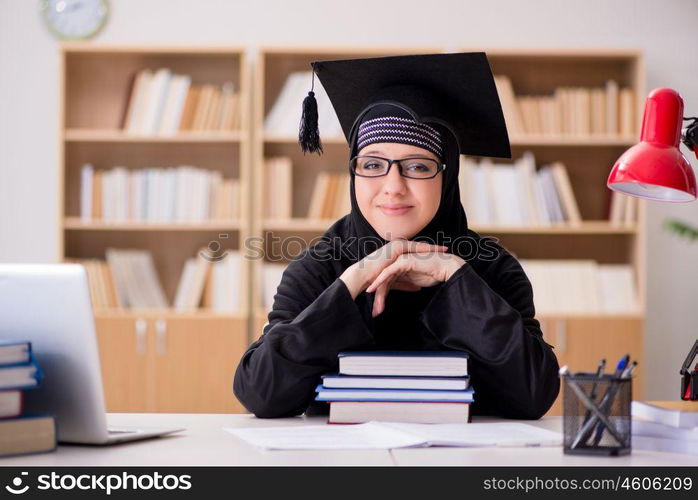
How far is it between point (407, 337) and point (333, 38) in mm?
2852

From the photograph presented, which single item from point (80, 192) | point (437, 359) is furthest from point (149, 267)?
point (437, 359)

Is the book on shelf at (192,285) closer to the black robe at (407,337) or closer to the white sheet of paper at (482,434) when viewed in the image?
the black robe at (407,337)

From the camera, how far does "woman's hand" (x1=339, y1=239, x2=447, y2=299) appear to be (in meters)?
1.84

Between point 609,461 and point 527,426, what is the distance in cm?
32

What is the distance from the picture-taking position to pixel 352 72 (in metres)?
2.07

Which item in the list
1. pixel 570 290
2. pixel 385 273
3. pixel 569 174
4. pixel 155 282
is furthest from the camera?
pixel 569 174

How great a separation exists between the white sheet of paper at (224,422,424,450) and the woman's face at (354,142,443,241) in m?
0.57

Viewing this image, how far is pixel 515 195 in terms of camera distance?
13.8 ft

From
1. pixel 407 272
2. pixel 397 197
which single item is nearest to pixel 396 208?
pixel 397 197

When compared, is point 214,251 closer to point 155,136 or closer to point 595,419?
point 155,136
